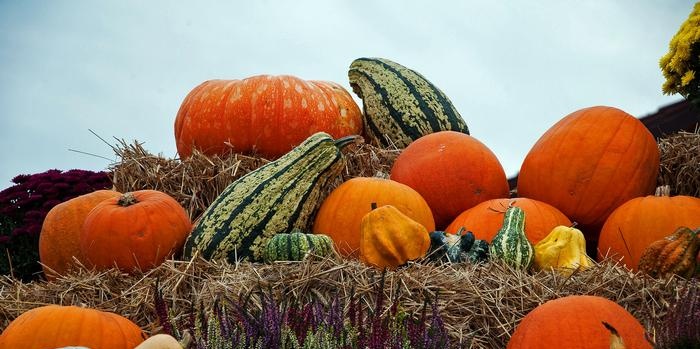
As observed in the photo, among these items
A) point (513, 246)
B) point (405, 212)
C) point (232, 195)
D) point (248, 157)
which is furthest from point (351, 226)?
point (248, 157)

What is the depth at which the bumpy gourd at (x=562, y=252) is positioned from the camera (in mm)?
4273

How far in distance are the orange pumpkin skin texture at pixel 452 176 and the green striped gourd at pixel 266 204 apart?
0.58 meters

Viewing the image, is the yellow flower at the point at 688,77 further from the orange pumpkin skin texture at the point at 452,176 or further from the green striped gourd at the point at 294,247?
the green striped gourd at the point at 294,247

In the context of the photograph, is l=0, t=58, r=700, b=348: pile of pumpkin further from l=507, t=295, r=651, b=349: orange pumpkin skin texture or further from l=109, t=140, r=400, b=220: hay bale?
l=507, t=295, r=651, b=349: orange pumpkin skin texture

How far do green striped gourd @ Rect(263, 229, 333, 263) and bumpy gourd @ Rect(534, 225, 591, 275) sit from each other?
102 centimetres

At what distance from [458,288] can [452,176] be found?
5.49 feet

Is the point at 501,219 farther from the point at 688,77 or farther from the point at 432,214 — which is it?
the point at 688,77

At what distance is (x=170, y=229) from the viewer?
4.90 meters

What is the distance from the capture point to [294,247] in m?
4.30

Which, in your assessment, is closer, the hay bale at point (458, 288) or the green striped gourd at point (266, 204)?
the hay bale at point (458, 288)

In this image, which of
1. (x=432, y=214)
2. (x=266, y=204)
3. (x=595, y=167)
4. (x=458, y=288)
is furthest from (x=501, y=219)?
(x=266, y=204)

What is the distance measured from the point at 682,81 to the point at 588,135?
4.96 ft

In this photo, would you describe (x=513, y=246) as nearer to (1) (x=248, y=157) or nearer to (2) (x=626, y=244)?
(2) (x=626, y=244)

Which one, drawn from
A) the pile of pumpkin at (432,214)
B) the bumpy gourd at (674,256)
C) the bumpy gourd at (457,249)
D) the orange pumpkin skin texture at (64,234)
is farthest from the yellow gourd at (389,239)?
the orange pumpkin skin texture at (64,234)
